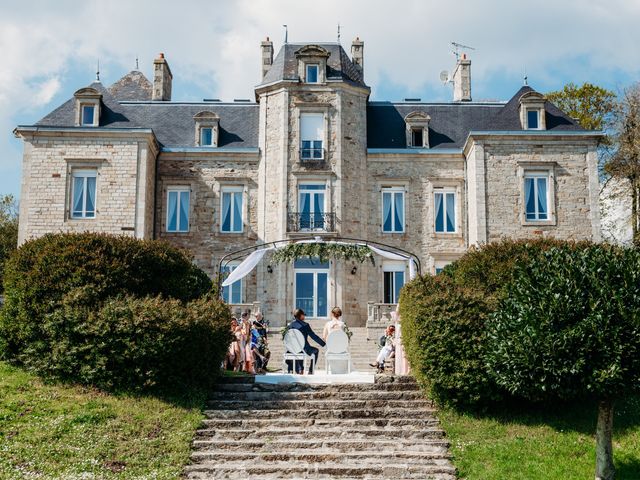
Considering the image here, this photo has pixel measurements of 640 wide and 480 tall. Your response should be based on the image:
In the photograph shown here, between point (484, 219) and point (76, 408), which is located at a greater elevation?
point (484, 219)

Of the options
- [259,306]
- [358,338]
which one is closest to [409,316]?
[358,338]

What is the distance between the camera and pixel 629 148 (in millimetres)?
28812

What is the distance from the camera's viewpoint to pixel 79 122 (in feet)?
85.3

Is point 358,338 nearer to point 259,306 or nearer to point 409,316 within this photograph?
point 259,306

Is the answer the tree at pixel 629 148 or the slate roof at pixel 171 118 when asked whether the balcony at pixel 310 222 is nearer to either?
the slate roof at pixel 171 118

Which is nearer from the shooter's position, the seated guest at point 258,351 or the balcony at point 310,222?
the seated guest at point 258,351

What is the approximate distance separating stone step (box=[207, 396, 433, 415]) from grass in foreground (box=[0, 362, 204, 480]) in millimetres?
478

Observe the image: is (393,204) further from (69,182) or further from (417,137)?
(69,182)

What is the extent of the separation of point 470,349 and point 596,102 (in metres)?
21.8

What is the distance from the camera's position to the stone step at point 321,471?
11.0 meters

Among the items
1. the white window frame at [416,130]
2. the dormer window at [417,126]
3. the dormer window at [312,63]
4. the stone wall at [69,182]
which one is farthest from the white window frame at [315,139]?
the stone wall at [69,182]

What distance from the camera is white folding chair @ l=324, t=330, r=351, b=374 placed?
50.8 ft

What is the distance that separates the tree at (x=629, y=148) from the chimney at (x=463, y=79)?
219 inches

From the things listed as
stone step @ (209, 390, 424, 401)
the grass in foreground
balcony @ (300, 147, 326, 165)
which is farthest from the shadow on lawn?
balcony @ (300, 147, 326, 165)
